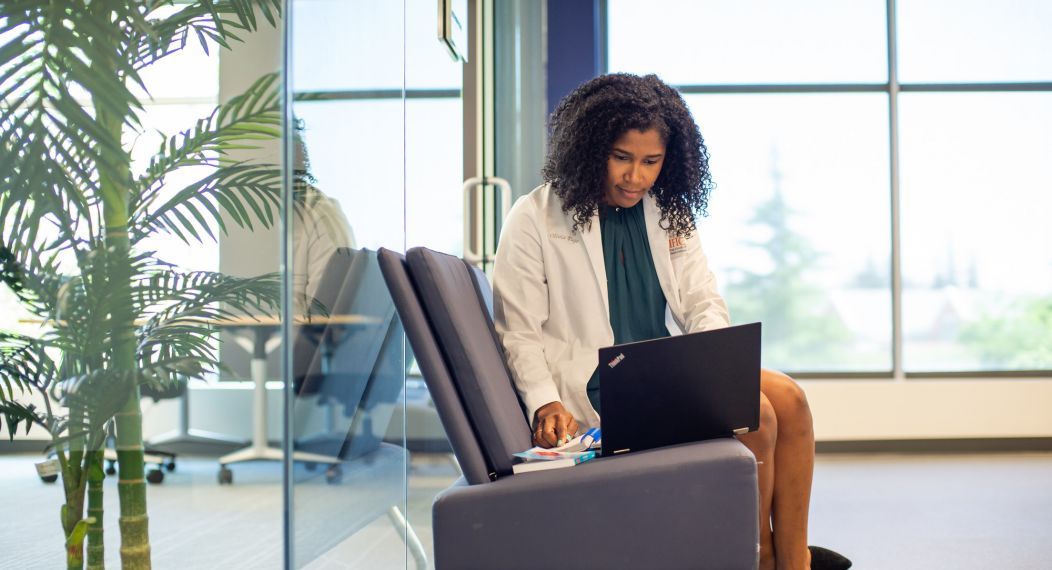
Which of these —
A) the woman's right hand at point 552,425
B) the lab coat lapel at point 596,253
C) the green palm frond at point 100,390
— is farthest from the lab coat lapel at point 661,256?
the green palm frond at point 100,390

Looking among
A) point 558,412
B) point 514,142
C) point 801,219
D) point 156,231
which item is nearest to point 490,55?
point 514,142

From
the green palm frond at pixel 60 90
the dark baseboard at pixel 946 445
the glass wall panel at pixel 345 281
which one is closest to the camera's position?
the green palm frond at pixel 60 90

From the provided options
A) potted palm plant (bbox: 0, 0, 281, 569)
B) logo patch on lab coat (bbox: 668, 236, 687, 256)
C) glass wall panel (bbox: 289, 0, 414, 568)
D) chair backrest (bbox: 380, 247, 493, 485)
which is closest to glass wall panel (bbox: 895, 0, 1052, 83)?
logo patch on lab coat (bbox: 668, 236, 687, 256)

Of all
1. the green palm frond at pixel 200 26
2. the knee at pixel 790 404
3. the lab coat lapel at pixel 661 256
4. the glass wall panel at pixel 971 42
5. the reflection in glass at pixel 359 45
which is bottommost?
the knee at pixel 790 404

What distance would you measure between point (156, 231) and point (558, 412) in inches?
37.9

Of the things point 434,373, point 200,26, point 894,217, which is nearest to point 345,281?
point 434,373

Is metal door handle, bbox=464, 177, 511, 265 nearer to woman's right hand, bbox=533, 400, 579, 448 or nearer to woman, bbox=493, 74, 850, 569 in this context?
woman, bbox=493, 74, 850, 569

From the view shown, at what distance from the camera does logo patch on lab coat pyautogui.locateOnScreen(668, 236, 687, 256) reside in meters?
2.13

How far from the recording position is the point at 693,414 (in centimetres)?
157

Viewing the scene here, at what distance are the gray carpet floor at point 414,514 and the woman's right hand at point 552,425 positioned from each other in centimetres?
32

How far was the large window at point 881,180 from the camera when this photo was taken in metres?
5.24

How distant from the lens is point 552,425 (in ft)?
5.60

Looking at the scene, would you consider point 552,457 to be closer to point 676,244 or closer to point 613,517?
point 613,517

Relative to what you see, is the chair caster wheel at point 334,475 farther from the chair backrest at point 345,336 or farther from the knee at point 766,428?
the knee at point 766,428
